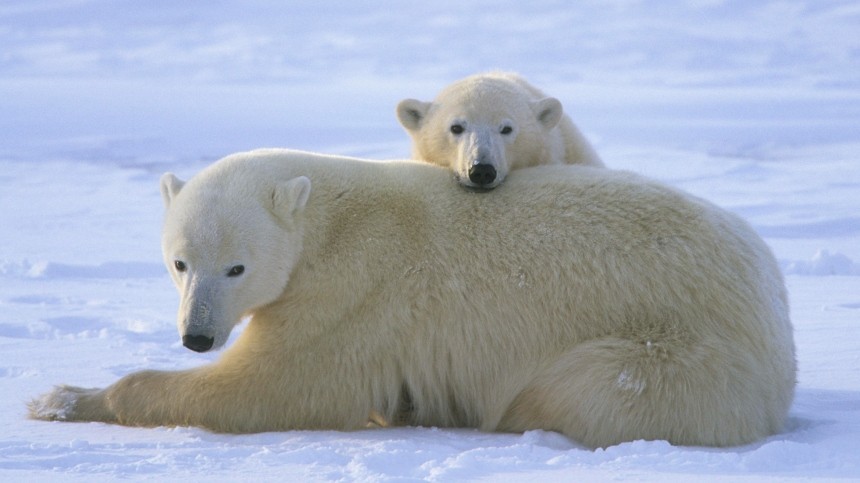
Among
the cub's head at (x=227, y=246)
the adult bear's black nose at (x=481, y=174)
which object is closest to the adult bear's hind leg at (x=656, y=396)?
the adult bear's black nose at (x=481, y=174)

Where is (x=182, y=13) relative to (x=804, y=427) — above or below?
above

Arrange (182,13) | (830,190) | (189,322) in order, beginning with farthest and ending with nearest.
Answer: (182,13) < (830,190) < (189,322)

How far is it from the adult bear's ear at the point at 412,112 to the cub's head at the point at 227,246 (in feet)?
5.16

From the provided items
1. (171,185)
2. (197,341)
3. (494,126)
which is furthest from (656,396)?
(171,185)

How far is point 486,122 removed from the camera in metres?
5.09

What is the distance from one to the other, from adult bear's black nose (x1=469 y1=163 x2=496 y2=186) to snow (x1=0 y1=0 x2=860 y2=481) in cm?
98

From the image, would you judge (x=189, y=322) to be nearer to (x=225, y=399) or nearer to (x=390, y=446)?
(x=225, y=399)

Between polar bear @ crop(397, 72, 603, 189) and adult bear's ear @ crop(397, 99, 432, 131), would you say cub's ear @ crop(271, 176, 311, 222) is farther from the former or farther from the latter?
adult bear's ear @ crop(397, 99, 432, 131)

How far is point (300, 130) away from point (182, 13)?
52.5 ft

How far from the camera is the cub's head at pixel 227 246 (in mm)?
3803

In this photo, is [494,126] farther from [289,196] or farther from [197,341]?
[197,341]

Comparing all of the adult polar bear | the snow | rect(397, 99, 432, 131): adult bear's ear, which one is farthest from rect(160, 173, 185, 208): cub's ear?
rect(397, 99, 432, 131): adult bear's ear

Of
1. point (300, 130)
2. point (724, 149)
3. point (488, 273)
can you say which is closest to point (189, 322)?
point (488, 273)

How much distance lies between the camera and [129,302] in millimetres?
6465
